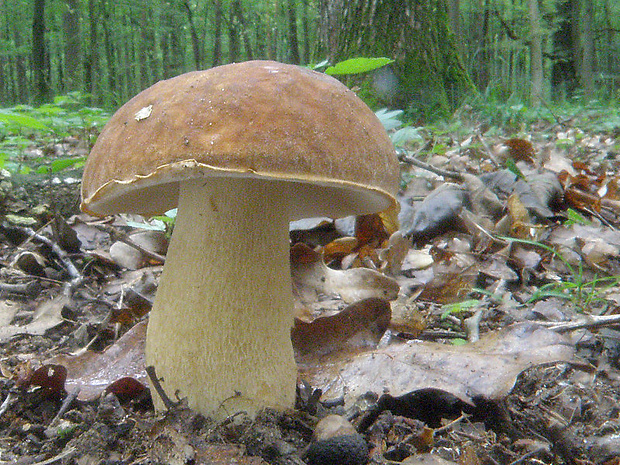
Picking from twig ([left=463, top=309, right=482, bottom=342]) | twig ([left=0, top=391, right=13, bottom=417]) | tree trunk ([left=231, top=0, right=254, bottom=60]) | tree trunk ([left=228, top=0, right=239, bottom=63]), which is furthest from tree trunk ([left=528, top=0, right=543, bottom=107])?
tree trunk ([left=228, top=0, right=239, bottom=63])

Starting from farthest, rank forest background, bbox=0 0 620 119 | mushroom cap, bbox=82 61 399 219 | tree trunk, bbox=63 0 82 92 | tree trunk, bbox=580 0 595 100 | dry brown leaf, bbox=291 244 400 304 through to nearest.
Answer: tree trunk, bbox=580 0 595 100 < tree trunk, bbox=63 0 82 92 < forest background, bbox=0 0 620 119 < dry brown leaf, bbox=291 244 400 304 < mushroom cap, bbox=82 61 399 219

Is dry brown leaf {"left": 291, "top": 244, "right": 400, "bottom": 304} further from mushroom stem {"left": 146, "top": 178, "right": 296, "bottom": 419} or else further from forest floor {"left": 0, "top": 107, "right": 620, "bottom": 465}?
mushroom stem {"left": 146, "top": 178, "right": 296, "bottom": 419}

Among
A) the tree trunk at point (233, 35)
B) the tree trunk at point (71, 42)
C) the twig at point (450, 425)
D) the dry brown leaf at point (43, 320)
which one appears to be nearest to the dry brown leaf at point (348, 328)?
the twig at point (450, 425)

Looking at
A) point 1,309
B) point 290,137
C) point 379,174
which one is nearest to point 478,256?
point 379,174

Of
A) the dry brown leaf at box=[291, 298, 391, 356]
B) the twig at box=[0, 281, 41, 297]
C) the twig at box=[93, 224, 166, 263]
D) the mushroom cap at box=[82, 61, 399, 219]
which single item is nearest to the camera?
the mushroom cap at box=[82, 61, 399, 219]

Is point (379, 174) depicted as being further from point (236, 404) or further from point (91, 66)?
point (91, 66)

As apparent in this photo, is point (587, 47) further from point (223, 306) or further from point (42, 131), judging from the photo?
point (223, 306)
